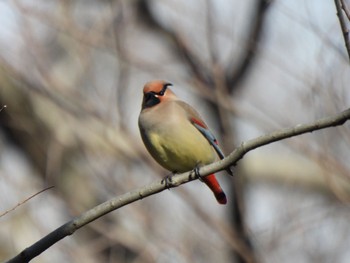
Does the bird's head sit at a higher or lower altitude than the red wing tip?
higher

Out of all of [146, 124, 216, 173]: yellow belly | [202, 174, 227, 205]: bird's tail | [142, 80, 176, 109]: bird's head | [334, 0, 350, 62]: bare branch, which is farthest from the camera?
[142, 80, 176, 109]: bird's head

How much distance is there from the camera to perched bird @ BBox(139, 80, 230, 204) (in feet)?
16.7

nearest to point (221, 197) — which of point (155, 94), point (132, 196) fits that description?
point (155, 94)

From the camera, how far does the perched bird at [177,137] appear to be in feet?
16.7

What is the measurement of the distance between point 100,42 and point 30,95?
1.94m

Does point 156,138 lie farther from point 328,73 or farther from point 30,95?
point 30,95

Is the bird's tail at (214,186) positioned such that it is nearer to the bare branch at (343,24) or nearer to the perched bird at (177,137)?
the perched bird at (177,137)

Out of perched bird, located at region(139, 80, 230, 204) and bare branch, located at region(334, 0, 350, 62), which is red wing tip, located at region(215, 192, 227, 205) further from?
bare branch, located at region(334, 0, 350, 62)

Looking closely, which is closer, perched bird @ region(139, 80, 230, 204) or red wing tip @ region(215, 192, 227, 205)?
perched bird @ region(139, 80, 230, 204)

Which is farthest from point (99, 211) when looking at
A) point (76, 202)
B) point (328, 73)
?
point (76, 202)

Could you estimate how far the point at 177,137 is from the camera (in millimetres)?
5121

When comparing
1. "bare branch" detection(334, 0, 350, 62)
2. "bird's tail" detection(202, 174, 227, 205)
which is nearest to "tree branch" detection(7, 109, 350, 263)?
"bare branch" detection(334, 0, 350, 62)

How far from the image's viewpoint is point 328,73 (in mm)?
6082

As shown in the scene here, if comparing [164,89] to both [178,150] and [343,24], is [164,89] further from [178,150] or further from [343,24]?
[343,24]
